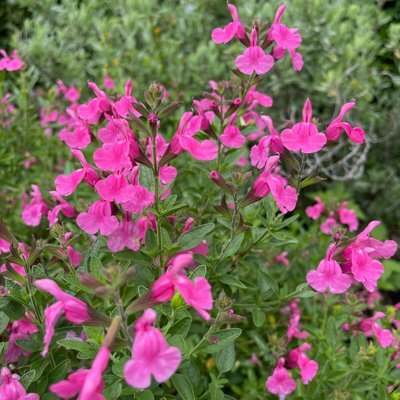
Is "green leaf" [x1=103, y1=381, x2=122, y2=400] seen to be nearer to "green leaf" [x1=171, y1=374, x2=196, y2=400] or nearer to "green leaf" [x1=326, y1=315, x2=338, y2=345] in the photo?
"green leaf" [x1=171, y1=374, x2=196, y2=400]

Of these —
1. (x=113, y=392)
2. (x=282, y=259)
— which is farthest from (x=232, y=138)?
(x=113, y=392)

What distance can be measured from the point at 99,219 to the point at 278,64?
294 centimetres

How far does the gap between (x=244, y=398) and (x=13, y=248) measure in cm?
121

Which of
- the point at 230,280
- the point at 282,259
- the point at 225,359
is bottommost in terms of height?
the point at 282,259

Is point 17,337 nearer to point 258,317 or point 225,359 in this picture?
point 225,359

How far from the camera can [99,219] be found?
1370 millimetres

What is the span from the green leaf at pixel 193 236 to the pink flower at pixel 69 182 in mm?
349

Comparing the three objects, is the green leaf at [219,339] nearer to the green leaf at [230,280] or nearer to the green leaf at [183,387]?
the green leaf at [183,387]

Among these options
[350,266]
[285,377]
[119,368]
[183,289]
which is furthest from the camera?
[285,377]

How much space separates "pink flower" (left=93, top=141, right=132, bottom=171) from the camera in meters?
1.30

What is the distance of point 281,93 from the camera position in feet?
13.8

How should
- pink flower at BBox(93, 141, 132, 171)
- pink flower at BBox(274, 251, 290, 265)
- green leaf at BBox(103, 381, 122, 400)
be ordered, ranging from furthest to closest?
pink flower at BBox(274, 251, 290, 265)
pink flower at BBox(93, 141, 132, 171)
green leaf at BBox(103, 381, 122, 400)

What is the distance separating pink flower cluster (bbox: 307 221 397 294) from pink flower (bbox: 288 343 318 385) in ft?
1.55

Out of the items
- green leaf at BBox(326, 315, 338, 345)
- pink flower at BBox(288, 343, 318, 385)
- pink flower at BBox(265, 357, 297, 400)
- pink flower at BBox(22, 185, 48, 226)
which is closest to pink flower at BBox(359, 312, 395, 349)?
green leaf at BBox(326, 315, 338, 345)
